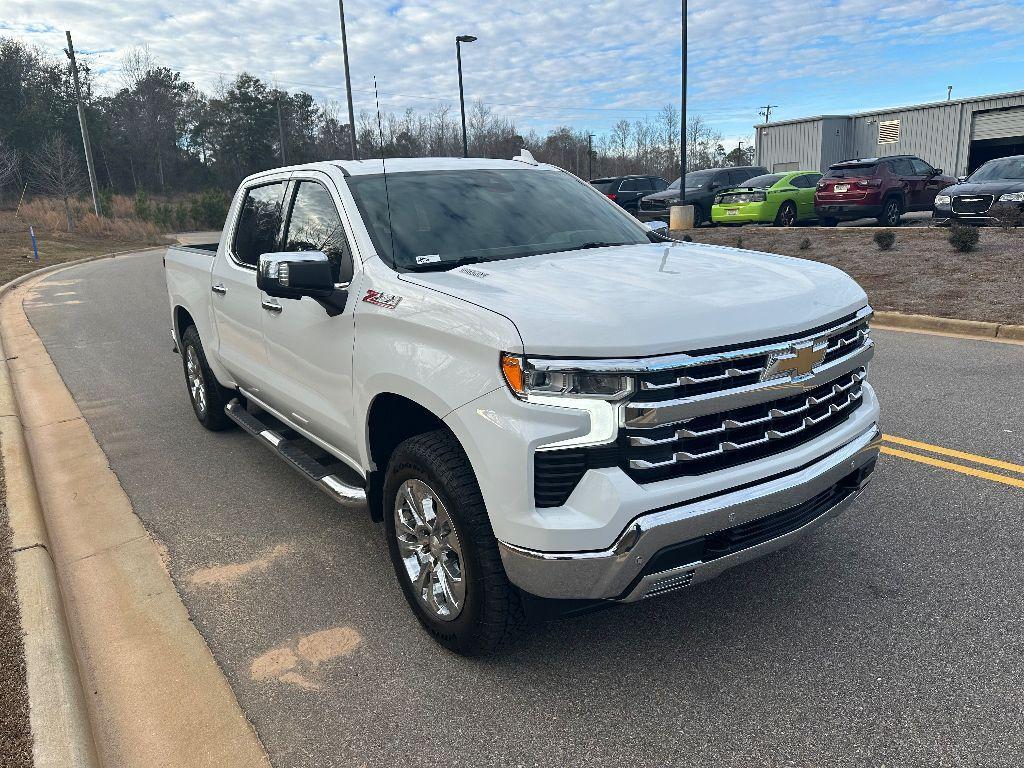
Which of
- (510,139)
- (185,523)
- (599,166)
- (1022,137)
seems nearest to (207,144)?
(599,166)

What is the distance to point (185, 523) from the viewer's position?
15.3ft

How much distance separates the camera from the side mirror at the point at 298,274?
3.30 metres

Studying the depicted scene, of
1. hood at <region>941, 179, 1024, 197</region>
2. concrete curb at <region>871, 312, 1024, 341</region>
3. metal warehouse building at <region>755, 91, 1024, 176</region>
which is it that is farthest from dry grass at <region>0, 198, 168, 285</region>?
metal warehouse building at <region>755, 91, 1024, 176</region>

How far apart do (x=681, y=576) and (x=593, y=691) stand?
0.62m

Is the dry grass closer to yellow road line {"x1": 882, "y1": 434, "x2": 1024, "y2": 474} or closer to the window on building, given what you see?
yellow road line {"x1": 882, "y1": 434, "x2": 1024, "y2": 474}

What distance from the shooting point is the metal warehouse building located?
120 ft

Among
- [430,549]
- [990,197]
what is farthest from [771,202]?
[430,549]

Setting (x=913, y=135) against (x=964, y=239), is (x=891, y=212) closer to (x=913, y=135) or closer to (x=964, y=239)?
(x=964, y=239)

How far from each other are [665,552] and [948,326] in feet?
27.0

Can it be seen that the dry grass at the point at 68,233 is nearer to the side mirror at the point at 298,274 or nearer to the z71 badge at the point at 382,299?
the side mirror at the point at 298,274

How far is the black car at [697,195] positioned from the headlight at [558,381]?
2073 centimetres

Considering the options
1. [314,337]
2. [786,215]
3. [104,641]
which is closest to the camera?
[104,641]

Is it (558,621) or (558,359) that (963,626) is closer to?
(558,621)

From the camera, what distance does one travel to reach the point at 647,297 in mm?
2777
